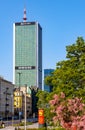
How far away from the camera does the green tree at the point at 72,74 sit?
2231 inches

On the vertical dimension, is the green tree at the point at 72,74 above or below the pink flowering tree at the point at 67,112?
above

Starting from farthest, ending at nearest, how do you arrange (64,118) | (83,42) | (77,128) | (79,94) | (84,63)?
(83,42)
(84,63)
(79,94)
(64,118)
(77,128)

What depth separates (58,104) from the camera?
27.7m

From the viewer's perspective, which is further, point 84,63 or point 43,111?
point 43,111

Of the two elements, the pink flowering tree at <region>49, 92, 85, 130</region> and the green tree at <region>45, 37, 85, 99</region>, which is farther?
the green tree at <region>45, 37, 85, 99</region>

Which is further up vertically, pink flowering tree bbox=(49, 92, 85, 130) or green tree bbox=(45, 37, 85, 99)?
green tree bbox=(45, 37, 85, 99)

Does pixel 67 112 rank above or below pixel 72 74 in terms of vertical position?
below

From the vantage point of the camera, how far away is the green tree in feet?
186

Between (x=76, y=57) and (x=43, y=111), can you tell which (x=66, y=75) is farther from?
(x=43, y=111)

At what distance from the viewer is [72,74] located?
57250mm

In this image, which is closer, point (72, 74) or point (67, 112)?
point (67, 112)

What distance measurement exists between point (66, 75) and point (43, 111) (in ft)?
27.1

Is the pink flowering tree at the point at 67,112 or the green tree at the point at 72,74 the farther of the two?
the green tree at the point at 72,74

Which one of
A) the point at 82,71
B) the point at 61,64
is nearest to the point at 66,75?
the point at 82,71
